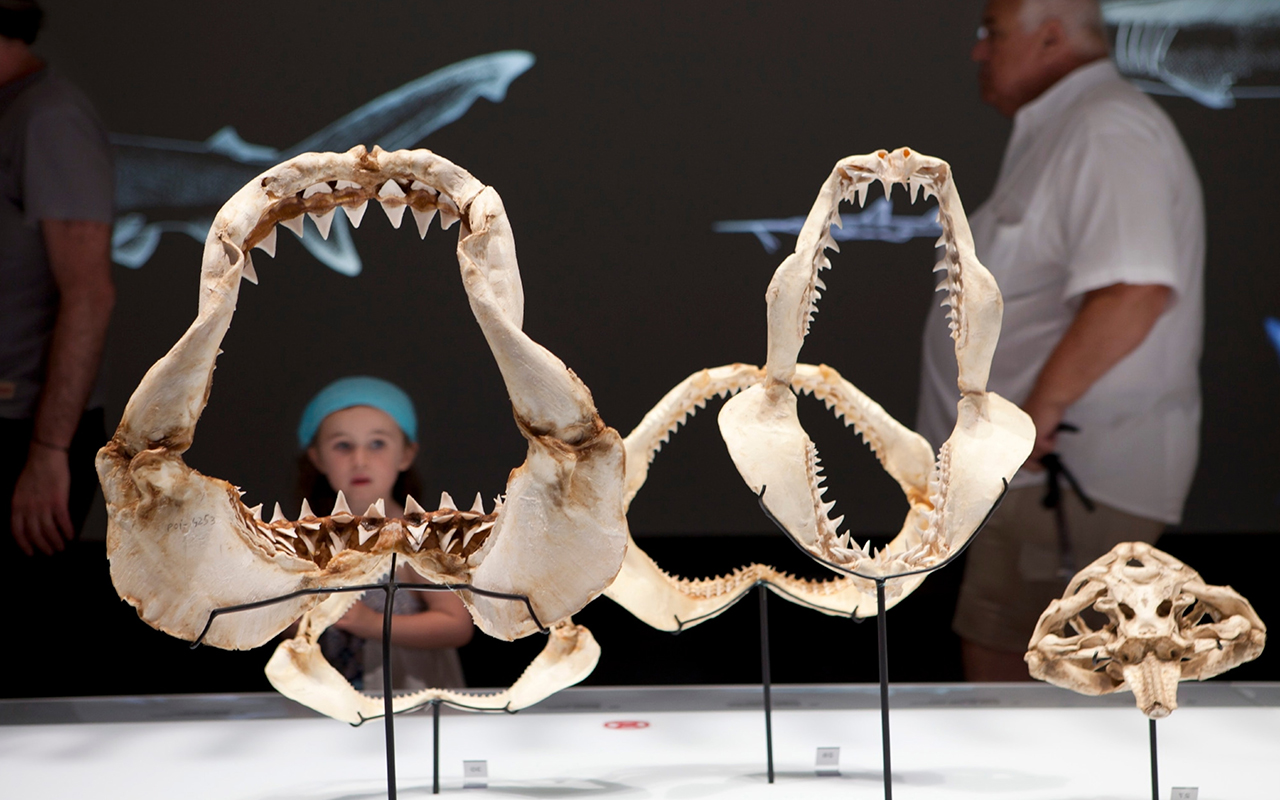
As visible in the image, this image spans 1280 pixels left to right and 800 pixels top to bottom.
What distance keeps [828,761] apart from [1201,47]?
3333 millimetres

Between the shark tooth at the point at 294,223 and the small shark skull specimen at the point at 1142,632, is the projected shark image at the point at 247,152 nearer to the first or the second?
the shark tooth at the point at 294,223

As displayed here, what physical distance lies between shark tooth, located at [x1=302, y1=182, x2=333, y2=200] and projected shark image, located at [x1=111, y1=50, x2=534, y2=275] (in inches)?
86.2

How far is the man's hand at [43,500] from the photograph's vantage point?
14.1 ft

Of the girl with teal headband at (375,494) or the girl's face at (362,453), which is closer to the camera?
the girl with teal headband at (375,494)

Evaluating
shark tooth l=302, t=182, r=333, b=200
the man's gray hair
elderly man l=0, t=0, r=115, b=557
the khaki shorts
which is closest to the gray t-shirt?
elderly man l=0, t=0, r=115, b=557

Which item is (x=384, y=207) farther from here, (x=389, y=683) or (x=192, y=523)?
(x=389, y=683)

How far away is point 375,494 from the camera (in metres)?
3.90

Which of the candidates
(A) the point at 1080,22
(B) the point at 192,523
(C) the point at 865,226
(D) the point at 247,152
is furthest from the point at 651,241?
(B) the point at 192,523

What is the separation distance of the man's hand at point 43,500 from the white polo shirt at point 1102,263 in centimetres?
347

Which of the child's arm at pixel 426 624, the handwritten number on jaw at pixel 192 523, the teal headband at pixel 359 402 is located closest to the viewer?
the handwritten number on jaw at pixel 192 523

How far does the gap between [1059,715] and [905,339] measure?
1.60 metres

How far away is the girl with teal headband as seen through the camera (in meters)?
3.76

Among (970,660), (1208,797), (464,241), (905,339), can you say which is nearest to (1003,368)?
(905,339)

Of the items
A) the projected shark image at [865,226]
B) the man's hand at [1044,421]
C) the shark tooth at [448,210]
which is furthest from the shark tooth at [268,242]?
the man's hand at [1044,421]
